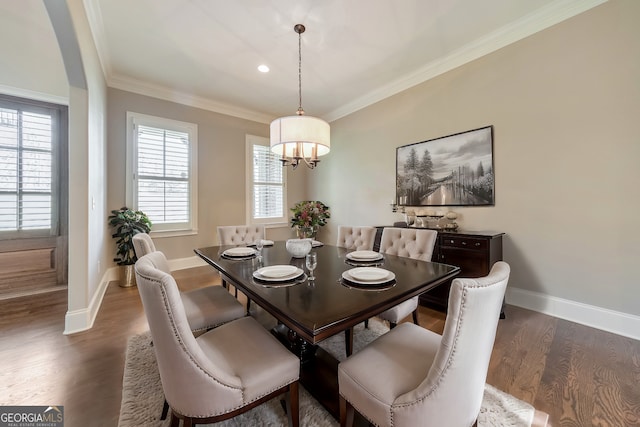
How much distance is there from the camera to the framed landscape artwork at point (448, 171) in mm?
2910

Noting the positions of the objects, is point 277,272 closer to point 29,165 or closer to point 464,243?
point 464,243

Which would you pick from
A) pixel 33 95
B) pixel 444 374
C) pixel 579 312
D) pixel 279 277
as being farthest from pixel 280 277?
pixel 33 95

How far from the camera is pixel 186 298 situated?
1863 millimetres

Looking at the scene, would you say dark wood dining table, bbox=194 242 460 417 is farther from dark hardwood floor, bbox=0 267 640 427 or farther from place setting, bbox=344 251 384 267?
dark hardwood floor, bbox=0 267 640 427

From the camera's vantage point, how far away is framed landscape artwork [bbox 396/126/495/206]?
115 inches

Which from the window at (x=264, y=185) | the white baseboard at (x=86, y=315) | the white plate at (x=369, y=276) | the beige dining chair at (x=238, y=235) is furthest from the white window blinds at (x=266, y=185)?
the white plate at (x=369, y=276)

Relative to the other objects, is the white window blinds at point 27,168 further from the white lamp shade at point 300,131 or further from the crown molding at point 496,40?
the crown molding at point 496,40

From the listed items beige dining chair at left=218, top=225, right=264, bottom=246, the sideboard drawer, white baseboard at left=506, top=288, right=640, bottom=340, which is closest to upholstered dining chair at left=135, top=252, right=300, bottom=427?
beige dining chair at left=218, top=225, right=264, bottom=246

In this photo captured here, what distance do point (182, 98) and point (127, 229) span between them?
231 centimetres

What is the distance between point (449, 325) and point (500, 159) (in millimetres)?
2781

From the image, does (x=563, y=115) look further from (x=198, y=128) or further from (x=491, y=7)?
(x=198, y=128)

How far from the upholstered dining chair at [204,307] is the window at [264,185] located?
3119mm

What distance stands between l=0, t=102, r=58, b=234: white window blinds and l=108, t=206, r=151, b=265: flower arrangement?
2.57ft

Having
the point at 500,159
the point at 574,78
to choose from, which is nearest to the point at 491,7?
the point at 574,78
